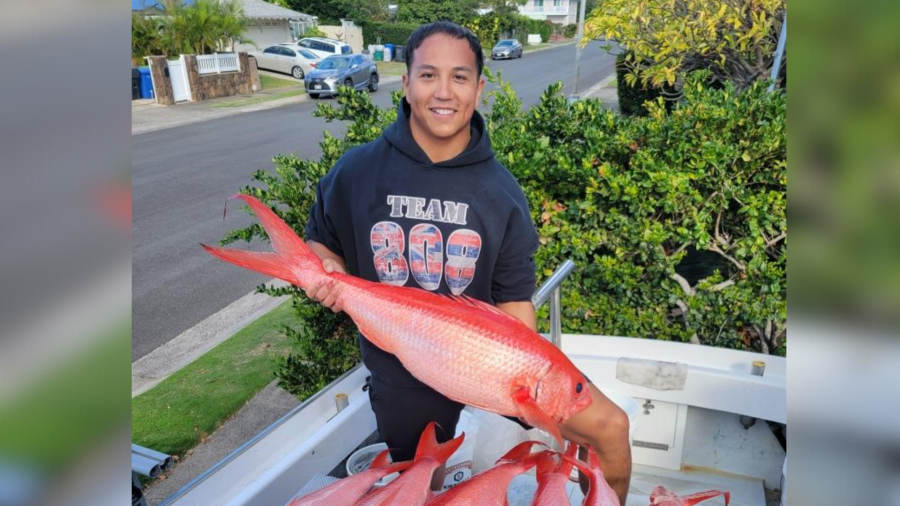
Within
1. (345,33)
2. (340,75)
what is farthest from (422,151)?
(345,33)

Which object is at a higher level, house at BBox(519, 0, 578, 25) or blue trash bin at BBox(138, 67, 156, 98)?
house at BBox(519, 0, 578, 25)

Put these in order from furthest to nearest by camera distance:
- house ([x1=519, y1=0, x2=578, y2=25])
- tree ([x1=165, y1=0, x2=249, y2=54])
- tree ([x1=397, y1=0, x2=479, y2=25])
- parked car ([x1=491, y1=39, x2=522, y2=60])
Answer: house ([x1=519, y1=0, x2=578, y2=25]), tree ([x1=397, y1=0, x2=479, y2=25]), parked car ([x1=491, y1=39, x2=522, y2=60]), tree ([x1=165, y1=0, x2=249, y2=54])

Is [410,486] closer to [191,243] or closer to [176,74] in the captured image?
[191,243]

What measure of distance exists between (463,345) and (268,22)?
36.7 meters

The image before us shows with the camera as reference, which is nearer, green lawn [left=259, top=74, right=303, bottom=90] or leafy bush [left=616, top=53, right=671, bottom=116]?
leafy bush [left=616, top=53, right=671, bottom=116]

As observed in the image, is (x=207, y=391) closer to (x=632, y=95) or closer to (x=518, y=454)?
(x=518, y=454)

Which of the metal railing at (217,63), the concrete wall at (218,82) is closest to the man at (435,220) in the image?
the concrete wall at (218,82)

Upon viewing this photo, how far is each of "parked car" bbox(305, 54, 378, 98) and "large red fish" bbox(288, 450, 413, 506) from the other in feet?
70.6

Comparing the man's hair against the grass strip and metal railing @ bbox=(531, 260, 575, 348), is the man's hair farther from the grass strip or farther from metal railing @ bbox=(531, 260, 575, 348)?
the grass strip

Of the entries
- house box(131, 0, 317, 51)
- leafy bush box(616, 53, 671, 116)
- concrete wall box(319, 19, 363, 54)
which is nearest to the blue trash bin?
house box(131, 0, 317, 51)

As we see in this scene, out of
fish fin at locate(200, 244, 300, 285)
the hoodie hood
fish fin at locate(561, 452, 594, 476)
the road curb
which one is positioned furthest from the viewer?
the road curb

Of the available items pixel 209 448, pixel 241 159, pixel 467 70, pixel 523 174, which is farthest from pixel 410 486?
pixel 241 159

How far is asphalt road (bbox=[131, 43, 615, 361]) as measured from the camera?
683 cm
